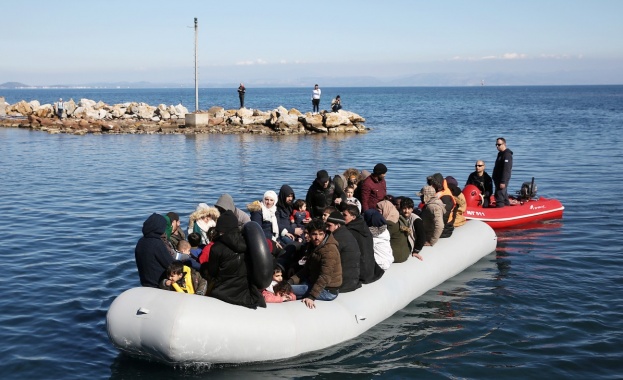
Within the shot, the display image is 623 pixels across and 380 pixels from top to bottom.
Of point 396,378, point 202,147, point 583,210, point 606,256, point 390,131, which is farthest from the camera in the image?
point 390,131

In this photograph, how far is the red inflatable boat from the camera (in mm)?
17328

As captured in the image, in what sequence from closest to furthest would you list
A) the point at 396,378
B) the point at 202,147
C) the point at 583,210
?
the point at 396,378 < the point at 583,210 < the point at 202,147

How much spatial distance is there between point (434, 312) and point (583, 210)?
407 inches

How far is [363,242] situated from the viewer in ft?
33.9

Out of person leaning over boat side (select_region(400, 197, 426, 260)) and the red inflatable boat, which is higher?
person leaning over boat side (select_region(400, 197, 426, 260))

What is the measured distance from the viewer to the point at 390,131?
1976 inches

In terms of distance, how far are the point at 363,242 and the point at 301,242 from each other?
1.92m

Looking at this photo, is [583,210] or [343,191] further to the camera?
[583,210]

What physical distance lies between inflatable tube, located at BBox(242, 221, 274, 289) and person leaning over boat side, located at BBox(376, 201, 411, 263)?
321 centimetres

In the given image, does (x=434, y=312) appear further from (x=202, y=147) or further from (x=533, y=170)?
(x=202, y=147)

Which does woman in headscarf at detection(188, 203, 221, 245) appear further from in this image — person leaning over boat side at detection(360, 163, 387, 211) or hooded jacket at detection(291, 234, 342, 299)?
person leaning over boat side at detection(360, 163, 387, 211)

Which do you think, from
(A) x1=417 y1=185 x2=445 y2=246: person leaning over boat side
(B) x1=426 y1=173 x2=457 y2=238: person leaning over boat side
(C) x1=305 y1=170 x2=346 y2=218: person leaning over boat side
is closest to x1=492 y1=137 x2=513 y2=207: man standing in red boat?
(B) x1=426 y1=173 x2=457 y2=238: person leaning over boat side

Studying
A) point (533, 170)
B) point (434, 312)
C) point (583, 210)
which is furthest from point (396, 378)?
point (533, 170)

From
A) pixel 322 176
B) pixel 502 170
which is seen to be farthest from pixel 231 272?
pixel 502 170
